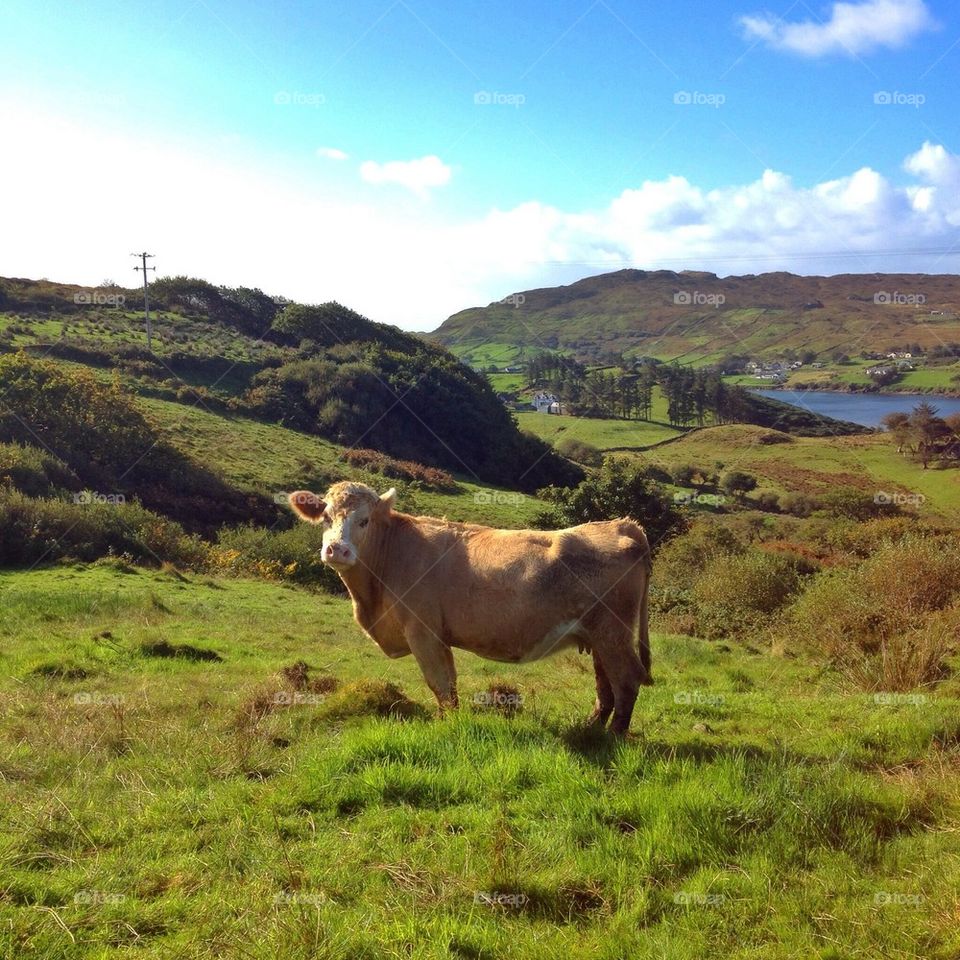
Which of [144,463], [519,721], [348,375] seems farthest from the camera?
[348,375]

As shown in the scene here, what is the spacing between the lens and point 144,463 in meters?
34.5

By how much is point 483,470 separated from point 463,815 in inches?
2357

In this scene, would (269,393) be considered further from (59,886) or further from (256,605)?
(59,886)

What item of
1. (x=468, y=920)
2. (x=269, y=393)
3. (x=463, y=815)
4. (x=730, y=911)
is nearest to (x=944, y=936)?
(x=730, y=911)
